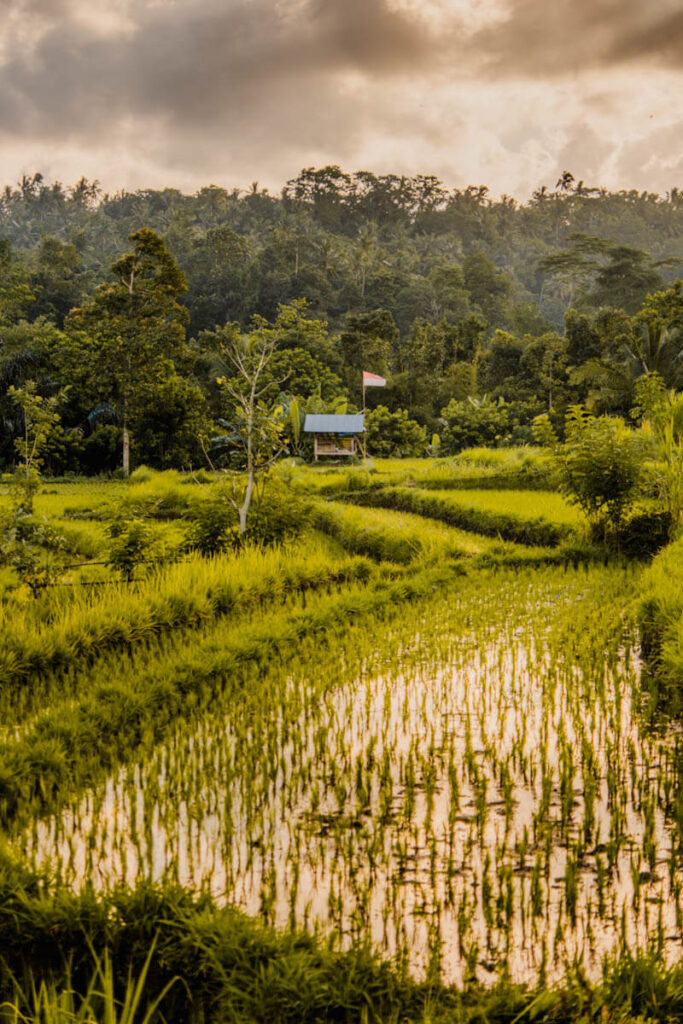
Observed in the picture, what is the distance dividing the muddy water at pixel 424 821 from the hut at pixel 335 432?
16494mm

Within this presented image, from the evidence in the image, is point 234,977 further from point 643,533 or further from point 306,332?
point 306,332

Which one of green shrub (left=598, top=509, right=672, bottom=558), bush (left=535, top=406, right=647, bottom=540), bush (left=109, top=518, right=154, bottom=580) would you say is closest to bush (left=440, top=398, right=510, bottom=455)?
bush (left=535, top=406, right=647, bottom=540)

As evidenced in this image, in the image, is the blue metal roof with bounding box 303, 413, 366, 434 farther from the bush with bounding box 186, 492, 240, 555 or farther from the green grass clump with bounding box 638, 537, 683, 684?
the green grass clump with bounding box 638, 537, 683, 684

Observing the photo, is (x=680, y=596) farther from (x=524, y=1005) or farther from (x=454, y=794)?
(x=524, y=1005)

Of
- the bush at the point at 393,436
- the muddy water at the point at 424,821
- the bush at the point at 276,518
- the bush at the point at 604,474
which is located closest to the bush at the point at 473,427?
the bush at the point at 393,436

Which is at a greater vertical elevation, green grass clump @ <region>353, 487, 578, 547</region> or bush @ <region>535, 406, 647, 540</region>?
bush @ <region>535, 406, 647, 540</region>

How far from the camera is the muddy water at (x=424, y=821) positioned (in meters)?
2.43

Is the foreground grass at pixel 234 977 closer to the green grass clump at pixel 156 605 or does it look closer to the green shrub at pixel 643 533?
the green grass clump at pixel 156 605

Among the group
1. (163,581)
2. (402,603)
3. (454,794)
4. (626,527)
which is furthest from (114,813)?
(626,527)

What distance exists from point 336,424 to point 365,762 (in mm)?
17744

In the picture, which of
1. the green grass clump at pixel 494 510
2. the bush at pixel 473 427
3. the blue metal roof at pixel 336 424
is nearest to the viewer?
the green grass clump at pixel 494 510

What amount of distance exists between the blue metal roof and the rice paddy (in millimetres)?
14088

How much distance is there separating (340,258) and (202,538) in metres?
36.7

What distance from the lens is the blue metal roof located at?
68.6ft
